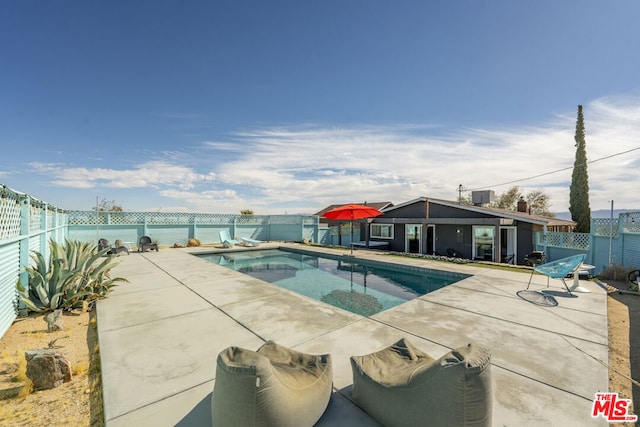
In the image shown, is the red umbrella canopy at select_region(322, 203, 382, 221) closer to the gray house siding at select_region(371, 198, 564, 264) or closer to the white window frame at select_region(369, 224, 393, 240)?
the gray house siding at select_region(371, 198, 564, 264)

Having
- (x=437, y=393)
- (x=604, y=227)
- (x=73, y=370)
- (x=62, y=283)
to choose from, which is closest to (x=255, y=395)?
(x=437, y=393)

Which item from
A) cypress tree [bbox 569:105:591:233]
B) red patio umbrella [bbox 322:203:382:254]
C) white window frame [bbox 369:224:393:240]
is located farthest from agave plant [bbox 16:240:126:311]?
cypress tree [bbox 569:105:591:233]

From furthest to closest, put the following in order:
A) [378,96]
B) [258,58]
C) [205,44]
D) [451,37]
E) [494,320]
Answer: [378,96] → [258,58] → [205,44] → [451,37] → [494,320]

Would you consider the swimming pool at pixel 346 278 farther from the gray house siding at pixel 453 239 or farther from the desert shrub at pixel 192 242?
the gray house siding at pixel 453 239

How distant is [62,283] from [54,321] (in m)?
0.99

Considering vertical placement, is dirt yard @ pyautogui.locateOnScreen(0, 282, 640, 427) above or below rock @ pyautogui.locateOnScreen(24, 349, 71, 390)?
below

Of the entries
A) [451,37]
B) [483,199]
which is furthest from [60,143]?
[483,199]

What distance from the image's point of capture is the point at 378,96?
41.5 ft

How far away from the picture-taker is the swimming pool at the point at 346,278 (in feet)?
24.5

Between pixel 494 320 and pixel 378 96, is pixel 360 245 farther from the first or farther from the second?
pixel 494 320

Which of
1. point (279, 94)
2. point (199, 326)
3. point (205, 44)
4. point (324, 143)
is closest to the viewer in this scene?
point (199, 326)

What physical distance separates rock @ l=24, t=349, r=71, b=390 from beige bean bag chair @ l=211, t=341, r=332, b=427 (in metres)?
2.32

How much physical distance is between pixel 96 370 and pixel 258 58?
11945 millimetres

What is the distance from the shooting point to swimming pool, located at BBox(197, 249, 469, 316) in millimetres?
7462
